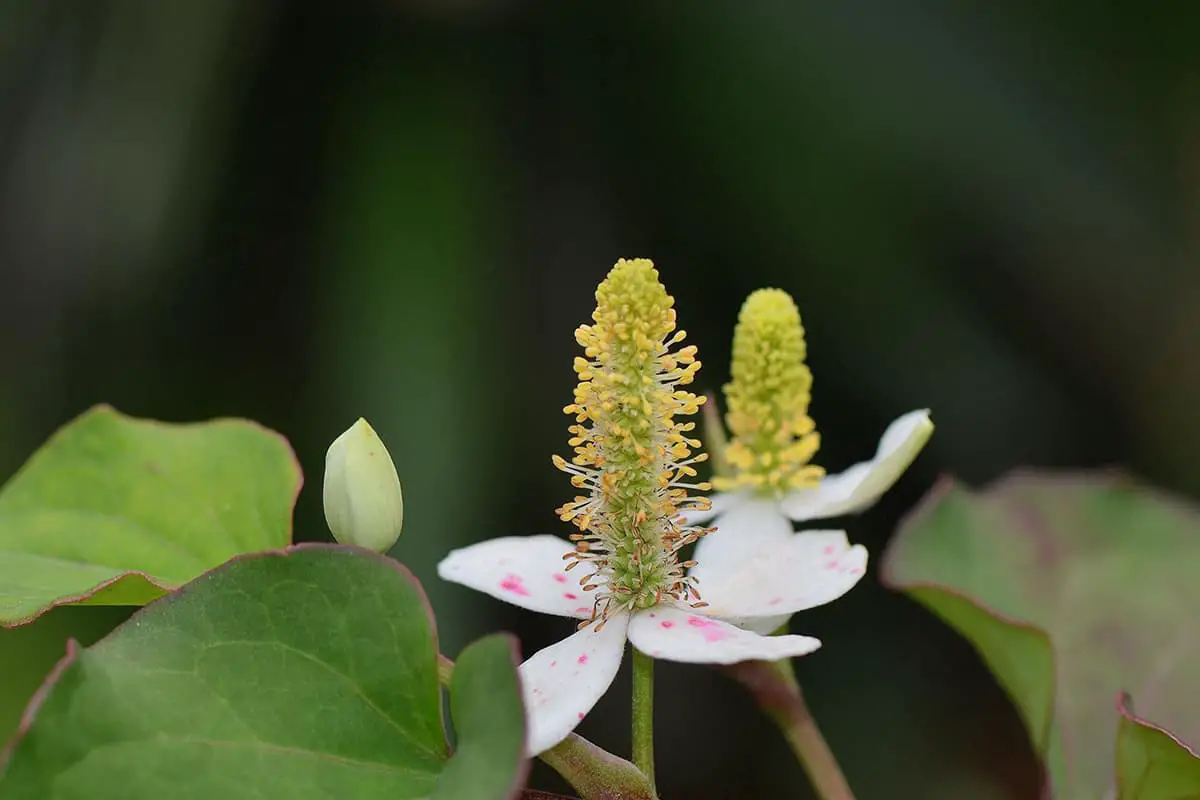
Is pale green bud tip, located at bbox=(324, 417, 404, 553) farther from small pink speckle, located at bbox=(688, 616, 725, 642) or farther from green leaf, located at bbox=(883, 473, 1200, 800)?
green leaf, located at bbox=(883, 473, 1200, 800)

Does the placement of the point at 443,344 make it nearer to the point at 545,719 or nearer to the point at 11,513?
the point at 11,513

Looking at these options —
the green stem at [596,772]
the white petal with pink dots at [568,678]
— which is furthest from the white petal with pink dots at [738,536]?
the green stem at [596,772]

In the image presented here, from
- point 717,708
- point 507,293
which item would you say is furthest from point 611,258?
point 717,708

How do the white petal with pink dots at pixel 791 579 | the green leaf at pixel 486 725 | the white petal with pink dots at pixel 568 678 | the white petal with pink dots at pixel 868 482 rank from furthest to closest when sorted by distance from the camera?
the white petal with pink dots at pixel 868 482 < the white petal with pink dots at pixel 791 579 < the white petal with pink dots at pixel 568 678 < the green leaf at pixel 486 725

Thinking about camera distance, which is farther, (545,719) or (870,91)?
(870,91)

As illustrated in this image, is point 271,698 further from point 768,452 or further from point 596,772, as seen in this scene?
point 768,452

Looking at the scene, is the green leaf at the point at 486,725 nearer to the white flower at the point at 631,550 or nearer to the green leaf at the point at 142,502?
the white flower at the point at 631,550
